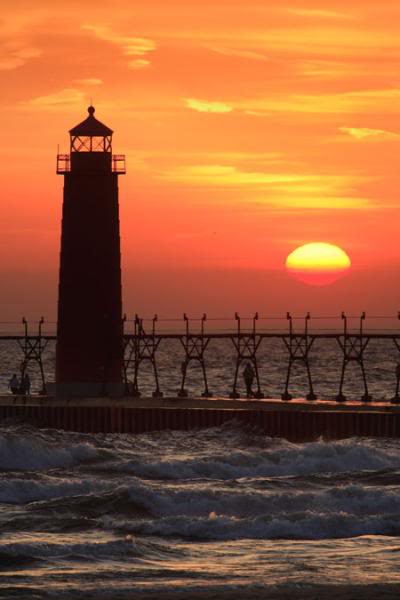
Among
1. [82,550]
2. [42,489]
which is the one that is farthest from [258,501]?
[82,550]

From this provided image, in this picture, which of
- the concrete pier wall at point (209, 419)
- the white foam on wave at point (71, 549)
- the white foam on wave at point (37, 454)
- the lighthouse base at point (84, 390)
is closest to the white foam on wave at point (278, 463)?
the white foam on wave at point (37, 454)

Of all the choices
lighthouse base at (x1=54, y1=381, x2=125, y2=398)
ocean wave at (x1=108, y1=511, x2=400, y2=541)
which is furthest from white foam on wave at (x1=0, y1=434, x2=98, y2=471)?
ocean wave at (x1=108, y1=511, x2=400, y2=541)

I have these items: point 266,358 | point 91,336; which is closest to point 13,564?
point 91,336

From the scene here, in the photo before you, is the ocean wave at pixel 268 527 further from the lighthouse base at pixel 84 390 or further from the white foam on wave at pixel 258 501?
the lighthouse base at pixel 84 390

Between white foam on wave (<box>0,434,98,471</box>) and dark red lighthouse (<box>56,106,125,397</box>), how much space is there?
8779mm

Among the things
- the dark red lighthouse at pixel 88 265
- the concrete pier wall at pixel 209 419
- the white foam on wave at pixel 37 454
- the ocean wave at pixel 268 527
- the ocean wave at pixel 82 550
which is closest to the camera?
the ocean wave at pixel 82 550

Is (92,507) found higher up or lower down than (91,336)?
lower down

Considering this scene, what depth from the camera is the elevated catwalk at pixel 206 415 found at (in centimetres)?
4847

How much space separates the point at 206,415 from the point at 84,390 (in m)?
5.81

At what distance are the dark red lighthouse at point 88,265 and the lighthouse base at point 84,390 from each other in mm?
40

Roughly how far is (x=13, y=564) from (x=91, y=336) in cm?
2763

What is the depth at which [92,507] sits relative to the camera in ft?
109

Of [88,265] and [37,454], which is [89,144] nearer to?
[88,265]

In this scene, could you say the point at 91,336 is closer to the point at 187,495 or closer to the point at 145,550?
the point at 187,495
